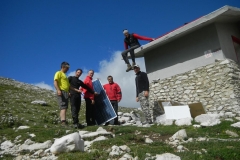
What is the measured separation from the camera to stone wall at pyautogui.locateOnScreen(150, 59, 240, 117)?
31.7 ft

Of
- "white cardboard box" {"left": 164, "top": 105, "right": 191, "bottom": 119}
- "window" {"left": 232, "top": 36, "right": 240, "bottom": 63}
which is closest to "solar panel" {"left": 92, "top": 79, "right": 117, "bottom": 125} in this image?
"white cardboard box" {"left": 164, "top": 105, "right": 191, "bottom": 119}

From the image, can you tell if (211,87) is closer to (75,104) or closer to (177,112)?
(177,112)

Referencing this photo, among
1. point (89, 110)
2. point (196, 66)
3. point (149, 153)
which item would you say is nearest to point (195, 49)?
point (196, 66)

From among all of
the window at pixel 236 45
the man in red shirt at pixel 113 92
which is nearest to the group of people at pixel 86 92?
the man in red shirt at pixel 113 92

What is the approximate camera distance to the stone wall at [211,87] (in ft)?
31.7

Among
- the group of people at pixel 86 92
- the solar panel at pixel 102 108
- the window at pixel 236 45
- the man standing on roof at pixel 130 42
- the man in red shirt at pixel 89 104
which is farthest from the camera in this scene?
the man standing on roof at pixel 130 42

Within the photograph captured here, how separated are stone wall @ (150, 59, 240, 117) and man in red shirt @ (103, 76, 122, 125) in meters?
3.37

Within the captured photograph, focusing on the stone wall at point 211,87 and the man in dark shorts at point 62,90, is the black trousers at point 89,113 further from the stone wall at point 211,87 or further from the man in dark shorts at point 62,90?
the stone wall at point 211,87

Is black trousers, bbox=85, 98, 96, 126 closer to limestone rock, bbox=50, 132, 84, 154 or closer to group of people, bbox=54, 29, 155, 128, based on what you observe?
group of people, bbox=54, 29, 155, 128

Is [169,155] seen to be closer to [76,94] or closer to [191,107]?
[76,94]

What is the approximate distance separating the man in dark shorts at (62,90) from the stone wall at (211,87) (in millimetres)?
6270

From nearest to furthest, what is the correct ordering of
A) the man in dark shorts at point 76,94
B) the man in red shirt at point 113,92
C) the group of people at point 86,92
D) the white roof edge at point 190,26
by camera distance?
1. the group of people at point 86,92
2. the man in dark shorts at point 76,94
3. the white roof edge at point 190,26
4. the man in red shirt at point 113,92

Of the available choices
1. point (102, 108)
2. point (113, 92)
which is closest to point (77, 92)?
point (102, 108)

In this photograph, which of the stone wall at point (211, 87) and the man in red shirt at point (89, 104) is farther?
the stone wall at point (211, 87)
